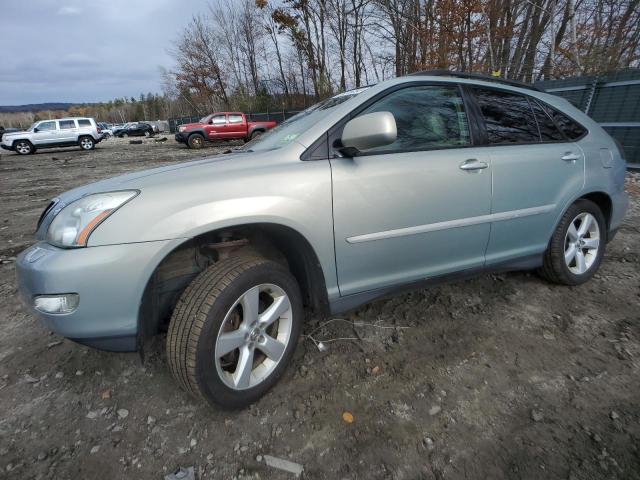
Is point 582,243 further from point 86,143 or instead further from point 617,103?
point 86,143

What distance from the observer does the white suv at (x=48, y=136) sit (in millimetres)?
17141

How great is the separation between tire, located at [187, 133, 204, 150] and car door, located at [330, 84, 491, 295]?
55.9ft

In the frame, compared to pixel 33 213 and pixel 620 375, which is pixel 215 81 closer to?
pixel 33 213

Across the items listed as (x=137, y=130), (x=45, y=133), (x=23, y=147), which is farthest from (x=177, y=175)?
(x=137, y=130)

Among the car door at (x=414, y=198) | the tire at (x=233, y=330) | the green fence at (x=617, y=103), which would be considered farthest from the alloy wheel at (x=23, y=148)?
the green fence at (x=617, y=103)

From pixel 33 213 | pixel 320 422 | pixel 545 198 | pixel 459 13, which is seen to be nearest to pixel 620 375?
pixel 545 198

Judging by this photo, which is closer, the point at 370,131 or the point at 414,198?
the point at 370,131

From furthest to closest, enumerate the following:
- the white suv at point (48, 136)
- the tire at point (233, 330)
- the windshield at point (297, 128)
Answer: the white suv at point (48, 136) → the windshield at point (297, 128) → the tire at point (233, 330)

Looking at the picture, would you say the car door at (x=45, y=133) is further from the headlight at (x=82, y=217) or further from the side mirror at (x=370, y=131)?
the side mirror at (x=370, y=131)

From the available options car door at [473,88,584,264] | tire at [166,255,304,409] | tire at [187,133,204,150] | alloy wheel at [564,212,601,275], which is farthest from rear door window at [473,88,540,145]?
tire at [187,133,204,150]

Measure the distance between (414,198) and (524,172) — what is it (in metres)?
0.92

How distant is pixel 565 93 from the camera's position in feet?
27.0

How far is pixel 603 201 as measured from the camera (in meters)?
2.75

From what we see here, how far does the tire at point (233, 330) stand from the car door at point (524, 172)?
1.45 meters
